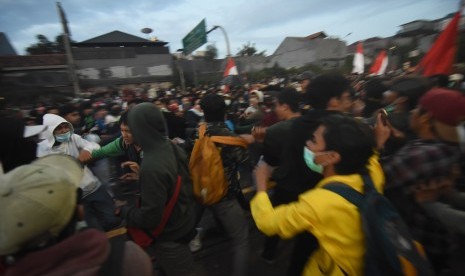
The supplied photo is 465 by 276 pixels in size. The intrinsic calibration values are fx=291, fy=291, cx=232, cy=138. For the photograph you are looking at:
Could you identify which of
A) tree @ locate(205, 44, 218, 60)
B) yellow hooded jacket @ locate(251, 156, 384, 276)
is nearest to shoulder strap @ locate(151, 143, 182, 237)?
yellow hooded jacket @ locate(251, 156, 384, 276)

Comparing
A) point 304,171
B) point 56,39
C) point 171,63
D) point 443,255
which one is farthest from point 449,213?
point 56,39

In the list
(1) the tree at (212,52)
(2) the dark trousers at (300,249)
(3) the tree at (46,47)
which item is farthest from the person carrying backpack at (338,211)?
(3) the tree at (46,47)

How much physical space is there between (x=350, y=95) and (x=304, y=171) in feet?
2.69

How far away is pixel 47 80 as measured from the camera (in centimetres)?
2995

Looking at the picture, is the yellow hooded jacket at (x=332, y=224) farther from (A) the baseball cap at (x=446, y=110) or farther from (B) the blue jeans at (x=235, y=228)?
(B) the blue jeans at (x=235, y=228)

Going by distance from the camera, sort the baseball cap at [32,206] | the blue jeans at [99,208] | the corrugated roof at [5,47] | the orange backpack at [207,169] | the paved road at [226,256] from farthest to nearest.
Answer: the corrugated roof at [5,47] < the blue jeans at [99,208] < the paved road at [226,256] < the orange backpack at [207,169] < the baseball cap at [32,206]

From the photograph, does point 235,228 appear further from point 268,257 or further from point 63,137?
point 63,137

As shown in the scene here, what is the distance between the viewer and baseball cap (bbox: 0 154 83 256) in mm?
939

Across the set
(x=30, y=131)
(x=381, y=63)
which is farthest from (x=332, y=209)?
(x=381, y=63)

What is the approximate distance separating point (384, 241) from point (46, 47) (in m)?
57.0

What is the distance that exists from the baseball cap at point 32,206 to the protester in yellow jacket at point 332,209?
3.08 ft

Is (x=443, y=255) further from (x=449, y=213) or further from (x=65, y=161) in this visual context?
(x=65, y=161)

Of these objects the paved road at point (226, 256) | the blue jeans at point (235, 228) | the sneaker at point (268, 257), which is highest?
the blue jeans at point (235, 228)

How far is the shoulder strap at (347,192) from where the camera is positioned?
134cm
